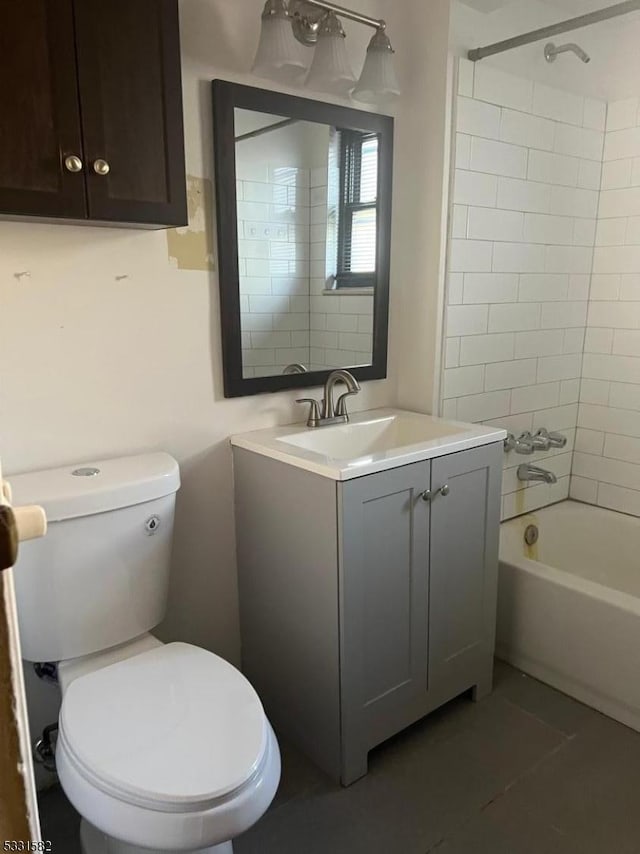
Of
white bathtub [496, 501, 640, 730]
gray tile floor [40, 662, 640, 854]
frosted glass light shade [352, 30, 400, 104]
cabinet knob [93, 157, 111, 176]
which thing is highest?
frosted glass light shade [352, 30, 400, 104]

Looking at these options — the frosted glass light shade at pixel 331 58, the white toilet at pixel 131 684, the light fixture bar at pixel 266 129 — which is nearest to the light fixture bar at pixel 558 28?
the frosted glass light shade at pixel 331 58

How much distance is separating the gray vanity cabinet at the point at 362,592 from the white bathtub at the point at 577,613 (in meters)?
0.20

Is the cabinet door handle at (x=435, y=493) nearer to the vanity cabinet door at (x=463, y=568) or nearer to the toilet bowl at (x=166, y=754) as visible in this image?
the vanity cabinet door at (x=463, y=568)

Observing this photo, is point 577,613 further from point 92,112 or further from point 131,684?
point 92,112

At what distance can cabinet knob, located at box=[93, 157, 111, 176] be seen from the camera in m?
1.31

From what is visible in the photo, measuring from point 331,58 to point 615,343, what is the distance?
1599mm

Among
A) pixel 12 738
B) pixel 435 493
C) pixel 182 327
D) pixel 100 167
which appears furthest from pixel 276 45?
pixel 12 738

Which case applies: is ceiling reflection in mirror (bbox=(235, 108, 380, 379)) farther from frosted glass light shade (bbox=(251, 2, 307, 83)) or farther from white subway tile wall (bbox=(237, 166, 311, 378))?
frosted glass light shade (bbox=(251, 2, 307, 83))

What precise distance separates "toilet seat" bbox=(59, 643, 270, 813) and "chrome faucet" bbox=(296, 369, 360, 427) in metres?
0.82

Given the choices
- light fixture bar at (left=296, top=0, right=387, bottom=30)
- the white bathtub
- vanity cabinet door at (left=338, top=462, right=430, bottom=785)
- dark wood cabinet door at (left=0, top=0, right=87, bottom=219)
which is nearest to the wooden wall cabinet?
dark wood cabinet door at (left=0, top=0, right=87, bottom=219)

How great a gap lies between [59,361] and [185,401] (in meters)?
0.36

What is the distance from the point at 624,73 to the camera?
2359mm

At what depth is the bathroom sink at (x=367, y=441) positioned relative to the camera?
1.60 meters

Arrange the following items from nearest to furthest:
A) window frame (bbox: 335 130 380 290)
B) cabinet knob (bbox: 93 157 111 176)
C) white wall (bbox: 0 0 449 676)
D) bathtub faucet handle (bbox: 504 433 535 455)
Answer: cabinet knob (bbox: 93 157 111 176)
white wall (bbox: 0 0 449 676)
window frame (bbox: 335 130 380 290)
bathtub faucet handle (bbox: 504 433 535 455)
